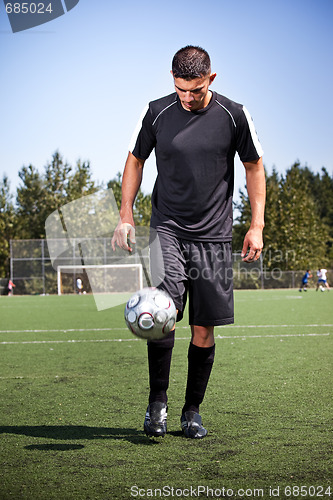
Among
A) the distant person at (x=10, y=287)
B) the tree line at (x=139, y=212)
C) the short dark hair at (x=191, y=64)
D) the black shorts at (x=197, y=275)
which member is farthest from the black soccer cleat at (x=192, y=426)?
the tree line at (x=139, y=212)

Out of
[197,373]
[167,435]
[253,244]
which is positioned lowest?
[167,435]

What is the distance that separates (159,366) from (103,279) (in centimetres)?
4187

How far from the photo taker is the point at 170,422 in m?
4.32

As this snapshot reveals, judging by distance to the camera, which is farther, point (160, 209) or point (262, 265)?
point (262, 265)

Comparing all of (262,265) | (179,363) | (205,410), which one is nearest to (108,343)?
(179,363)

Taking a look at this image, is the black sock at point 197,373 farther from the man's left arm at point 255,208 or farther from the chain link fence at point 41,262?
the chain link fence at point 41,262

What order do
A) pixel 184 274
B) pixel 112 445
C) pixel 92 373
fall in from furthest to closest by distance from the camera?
pixel 92 373
pixel 184 274
pixel 112 445

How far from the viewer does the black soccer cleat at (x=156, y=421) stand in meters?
3.84

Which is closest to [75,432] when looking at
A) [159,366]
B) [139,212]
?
[159,366]

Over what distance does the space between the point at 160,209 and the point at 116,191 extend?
221ft

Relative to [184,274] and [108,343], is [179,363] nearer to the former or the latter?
[108,343]

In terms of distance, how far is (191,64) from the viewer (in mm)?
3766

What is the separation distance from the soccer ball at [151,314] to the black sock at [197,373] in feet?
1.46

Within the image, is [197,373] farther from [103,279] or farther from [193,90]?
[103,279]
